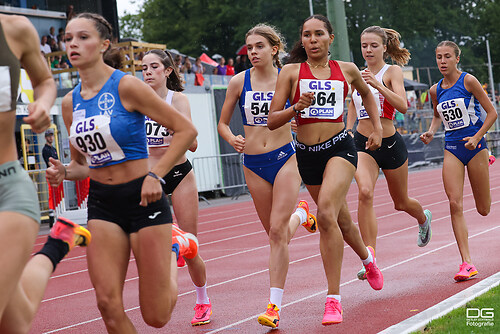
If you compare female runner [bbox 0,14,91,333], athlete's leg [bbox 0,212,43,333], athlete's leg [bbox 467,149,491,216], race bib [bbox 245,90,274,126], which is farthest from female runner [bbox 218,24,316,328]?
female runner [bbox 0,14,91,333]

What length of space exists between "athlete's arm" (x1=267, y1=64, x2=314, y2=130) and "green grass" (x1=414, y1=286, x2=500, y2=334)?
188 centimetres

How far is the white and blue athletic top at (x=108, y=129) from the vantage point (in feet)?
15.2

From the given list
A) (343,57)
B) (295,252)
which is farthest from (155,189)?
(343,57)

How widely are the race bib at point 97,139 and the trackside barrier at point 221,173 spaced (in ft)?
57.7

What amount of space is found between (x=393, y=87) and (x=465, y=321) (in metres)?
3.09

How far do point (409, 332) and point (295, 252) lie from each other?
17.6 ft

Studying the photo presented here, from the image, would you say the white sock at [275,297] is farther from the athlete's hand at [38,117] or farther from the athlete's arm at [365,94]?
the athlete's hand at [38,117]

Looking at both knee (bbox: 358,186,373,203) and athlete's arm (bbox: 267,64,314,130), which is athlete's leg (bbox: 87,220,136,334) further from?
knee (bbox: 358,186,373,203)

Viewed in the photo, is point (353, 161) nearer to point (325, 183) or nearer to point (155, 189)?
point (325, 183)

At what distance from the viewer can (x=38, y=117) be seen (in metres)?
3.64

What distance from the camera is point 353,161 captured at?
6566mm

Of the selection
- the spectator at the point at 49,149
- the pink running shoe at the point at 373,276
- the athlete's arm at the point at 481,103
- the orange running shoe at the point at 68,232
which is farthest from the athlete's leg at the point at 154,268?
the spectator at the point at 49,149

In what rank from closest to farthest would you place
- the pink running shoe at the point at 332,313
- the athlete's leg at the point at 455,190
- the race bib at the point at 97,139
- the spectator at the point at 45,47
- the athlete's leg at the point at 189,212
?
the race bib at the point at 97,139
the pink running shoe at the point at 332,313
the athlete's leg at the point at 189,212
the athlete's leg at the point at 455,190
the spectator at the point at 45,47

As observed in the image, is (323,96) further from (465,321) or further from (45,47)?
(45,47)
